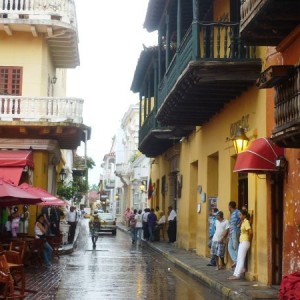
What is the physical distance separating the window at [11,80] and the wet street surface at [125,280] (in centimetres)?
629

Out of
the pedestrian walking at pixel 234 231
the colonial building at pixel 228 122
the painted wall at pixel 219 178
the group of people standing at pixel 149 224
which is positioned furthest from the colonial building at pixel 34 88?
the pedestrian walking at pixel 234 231

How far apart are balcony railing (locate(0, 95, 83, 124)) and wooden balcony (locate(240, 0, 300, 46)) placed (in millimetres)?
11051

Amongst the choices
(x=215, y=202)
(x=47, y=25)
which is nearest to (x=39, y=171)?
(x=47, y=25)

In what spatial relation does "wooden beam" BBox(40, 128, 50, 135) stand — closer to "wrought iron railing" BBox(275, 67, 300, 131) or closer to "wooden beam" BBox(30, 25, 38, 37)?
"wooden beam" BBox(30, 25, 38, 37)

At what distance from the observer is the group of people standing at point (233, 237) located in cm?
1416

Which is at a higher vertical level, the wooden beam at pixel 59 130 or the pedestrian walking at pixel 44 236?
the wooden beam at pixel 59 130

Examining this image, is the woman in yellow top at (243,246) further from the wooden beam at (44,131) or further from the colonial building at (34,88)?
the wooden beam at (44,131)

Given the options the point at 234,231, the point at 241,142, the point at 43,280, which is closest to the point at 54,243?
the point at 43,280

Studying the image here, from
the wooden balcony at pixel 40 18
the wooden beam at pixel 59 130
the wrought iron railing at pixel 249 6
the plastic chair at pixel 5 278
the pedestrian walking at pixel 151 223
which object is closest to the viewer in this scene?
the plastic chair at pixel 5 278

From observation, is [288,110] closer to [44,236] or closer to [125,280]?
[125,280]

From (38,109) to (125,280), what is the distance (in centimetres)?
892

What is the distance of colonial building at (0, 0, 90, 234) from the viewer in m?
21.8

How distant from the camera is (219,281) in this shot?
1384 centimetres

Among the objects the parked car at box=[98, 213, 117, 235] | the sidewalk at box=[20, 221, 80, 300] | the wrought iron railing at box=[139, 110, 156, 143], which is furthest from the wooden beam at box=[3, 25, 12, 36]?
the parked car at box=[98, 213, 117, 235]
